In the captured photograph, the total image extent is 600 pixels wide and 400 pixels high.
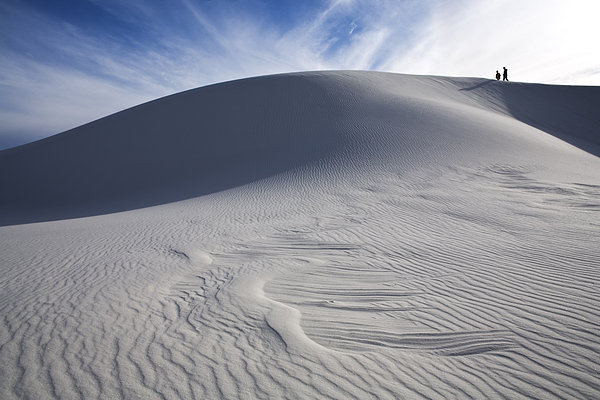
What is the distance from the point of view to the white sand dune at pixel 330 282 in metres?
2.69

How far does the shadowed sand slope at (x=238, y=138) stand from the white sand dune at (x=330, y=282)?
39cm

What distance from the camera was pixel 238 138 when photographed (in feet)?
58.6

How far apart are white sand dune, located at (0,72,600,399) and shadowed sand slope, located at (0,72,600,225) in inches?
15.3

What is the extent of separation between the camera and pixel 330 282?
4527 millimetres

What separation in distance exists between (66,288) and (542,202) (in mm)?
9953

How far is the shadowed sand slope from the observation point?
46.1ft

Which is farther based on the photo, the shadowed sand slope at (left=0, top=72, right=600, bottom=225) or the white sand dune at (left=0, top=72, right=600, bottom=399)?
the shadowed sand slope at (left=0, top=72, right=600, bottom=225)

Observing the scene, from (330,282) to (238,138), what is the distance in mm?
14703

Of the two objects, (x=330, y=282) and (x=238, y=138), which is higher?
(x=238, y=138)

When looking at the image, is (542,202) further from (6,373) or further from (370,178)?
(6,373)

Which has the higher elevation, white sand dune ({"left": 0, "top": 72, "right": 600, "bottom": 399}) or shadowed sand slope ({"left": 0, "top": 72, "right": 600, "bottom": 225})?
shadowed sand slope ({"left": 0, "top": 72, "right": 600, "bottom": 225})

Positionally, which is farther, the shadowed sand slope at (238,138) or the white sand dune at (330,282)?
the shadowed sand slope at (238,138)

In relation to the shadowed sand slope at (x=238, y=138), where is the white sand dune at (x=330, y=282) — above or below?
below

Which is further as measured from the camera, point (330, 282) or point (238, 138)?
point (238, 138)
